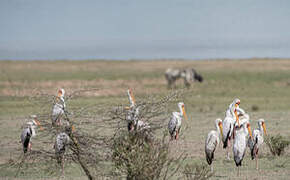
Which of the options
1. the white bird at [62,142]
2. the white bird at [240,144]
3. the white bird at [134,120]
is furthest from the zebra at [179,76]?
the white bird at [62,142]

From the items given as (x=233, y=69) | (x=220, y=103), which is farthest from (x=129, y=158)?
(x=233, y=69)

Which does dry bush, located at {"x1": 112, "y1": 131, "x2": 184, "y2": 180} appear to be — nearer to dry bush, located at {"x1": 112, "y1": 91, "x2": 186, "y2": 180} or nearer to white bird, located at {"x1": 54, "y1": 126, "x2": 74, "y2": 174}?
dry bush, located at {"x1": 112, "y1": 91, "x2": 186, "y2": 180}

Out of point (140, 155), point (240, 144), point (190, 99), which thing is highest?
point (140, 155)

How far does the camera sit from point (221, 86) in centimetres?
4672

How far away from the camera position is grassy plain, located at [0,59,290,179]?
42.4ft

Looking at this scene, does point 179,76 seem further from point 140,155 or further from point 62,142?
point 140,155

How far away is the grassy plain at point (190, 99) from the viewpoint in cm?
1292

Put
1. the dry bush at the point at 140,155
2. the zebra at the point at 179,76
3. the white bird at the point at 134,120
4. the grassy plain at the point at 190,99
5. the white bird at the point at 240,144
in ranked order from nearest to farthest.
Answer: the dry bush at the point at 140,155, the white bird at the point at 134,120, the white bird at the point at 240,144, the grassy plain at the point at 190,99, the zebra at the point at 179,76

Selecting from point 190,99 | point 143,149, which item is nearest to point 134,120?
point 143,149

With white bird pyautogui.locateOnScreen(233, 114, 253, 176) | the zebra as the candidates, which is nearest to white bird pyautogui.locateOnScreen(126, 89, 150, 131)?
white bird pyautogui.locateOnScreen(233, 114, 253, 176)

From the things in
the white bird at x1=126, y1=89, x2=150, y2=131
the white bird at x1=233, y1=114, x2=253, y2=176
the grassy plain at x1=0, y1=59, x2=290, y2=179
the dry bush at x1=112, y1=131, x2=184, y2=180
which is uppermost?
the white bird at x1=126, y1=89, x2=150, y2=131

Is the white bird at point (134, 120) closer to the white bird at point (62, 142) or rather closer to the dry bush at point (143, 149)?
the dry bush at point (143, 149)

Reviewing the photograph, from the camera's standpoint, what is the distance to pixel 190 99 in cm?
3506

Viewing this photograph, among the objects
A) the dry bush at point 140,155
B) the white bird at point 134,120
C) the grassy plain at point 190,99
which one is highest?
the white bird at point 134,120
